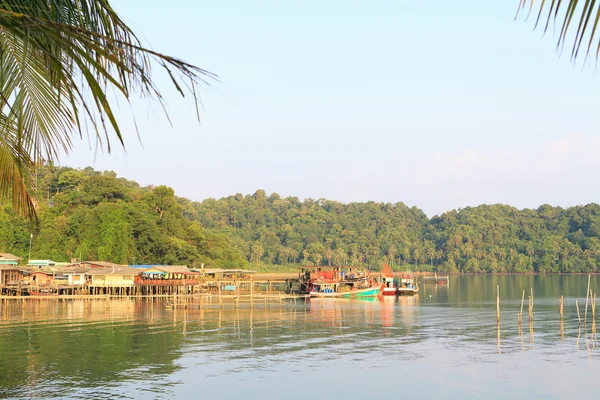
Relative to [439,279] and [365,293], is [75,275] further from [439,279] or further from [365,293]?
[439,279]

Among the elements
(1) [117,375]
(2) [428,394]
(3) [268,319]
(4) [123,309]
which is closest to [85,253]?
(4) [123,309]

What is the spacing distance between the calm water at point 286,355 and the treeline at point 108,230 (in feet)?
112

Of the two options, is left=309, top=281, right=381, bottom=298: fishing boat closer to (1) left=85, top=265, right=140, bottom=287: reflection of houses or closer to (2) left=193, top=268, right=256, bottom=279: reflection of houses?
(2) left=193, top=268, right=256, bottom=279: reflection of houses

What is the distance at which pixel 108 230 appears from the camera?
9344 centimetres

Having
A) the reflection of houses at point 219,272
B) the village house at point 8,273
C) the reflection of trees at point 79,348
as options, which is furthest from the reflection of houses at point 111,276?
the reflection of trees at point 79,348

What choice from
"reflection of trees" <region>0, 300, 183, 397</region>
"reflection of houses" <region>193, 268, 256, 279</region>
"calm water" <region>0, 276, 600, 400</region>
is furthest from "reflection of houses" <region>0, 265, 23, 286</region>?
"reflection of houses" <region>193, 268, 256, 279</region>

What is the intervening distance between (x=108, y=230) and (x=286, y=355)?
61.9 metres

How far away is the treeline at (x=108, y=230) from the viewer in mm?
93500

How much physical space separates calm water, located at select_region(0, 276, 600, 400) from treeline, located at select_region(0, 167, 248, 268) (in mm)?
34265

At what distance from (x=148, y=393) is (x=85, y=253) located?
6946 cm

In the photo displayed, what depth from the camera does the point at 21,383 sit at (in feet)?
92.3

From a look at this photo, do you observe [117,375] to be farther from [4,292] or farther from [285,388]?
[4,292]

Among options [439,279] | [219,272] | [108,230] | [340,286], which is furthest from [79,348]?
[439,279]

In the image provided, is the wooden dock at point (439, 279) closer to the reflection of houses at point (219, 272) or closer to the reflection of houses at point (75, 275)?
the reflection of houses at point (219, 272)
